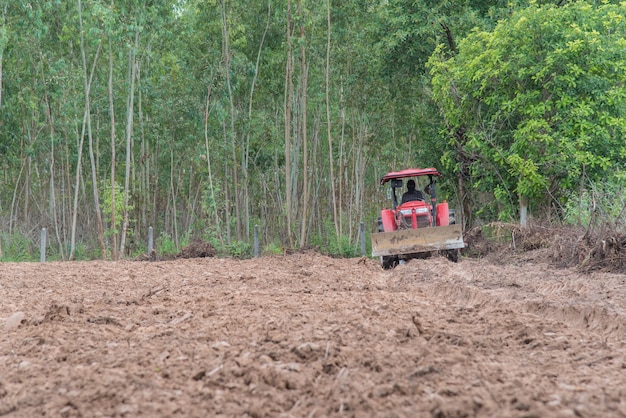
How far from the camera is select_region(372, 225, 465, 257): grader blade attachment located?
14.0m

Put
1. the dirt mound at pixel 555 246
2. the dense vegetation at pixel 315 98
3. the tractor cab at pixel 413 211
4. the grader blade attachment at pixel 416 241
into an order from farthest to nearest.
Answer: the dense vegetation at pixel 315 98 < the tractor cab at pixel 413 211 < the grader blade attachment at pixel 416 241 < the dirt mound at pixel 555 246

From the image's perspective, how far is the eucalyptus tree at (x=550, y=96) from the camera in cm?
1747

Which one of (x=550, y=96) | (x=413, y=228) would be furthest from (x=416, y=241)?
(x=550, y=96)

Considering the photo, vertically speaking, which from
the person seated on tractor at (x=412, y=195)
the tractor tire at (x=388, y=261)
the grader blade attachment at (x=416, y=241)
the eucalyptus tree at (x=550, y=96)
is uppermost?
the eucalyptus tree at (x=550, y=96)

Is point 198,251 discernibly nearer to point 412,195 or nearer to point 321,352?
point 412,195

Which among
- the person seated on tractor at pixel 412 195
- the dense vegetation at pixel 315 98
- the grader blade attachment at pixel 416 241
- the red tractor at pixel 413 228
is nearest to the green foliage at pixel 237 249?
the dense vegetation at pixel 315 98

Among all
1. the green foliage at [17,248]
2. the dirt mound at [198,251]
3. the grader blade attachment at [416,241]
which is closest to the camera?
the grader blade attachment at [416,241]

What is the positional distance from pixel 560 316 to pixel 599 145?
1148 centimetres

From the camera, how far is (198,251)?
21312 mm

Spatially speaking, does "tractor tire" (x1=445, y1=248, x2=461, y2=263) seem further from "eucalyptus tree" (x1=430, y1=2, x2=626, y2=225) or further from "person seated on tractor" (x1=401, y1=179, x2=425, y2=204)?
"eucalyptus tree" (x1=430, y1=2, x2=626, y2=225)

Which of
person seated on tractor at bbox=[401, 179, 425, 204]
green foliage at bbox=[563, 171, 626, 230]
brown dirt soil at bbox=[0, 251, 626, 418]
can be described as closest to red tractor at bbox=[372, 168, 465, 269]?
person seated on tractor at bbox=[401, 179, 425, 204]

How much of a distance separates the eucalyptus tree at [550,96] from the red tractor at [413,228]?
3.90 metres

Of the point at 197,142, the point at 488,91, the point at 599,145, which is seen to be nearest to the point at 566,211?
the point at 599,145

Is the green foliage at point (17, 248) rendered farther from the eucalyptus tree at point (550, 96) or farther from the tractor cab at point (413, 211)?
the eucalyptus tree at point (550, 96)
